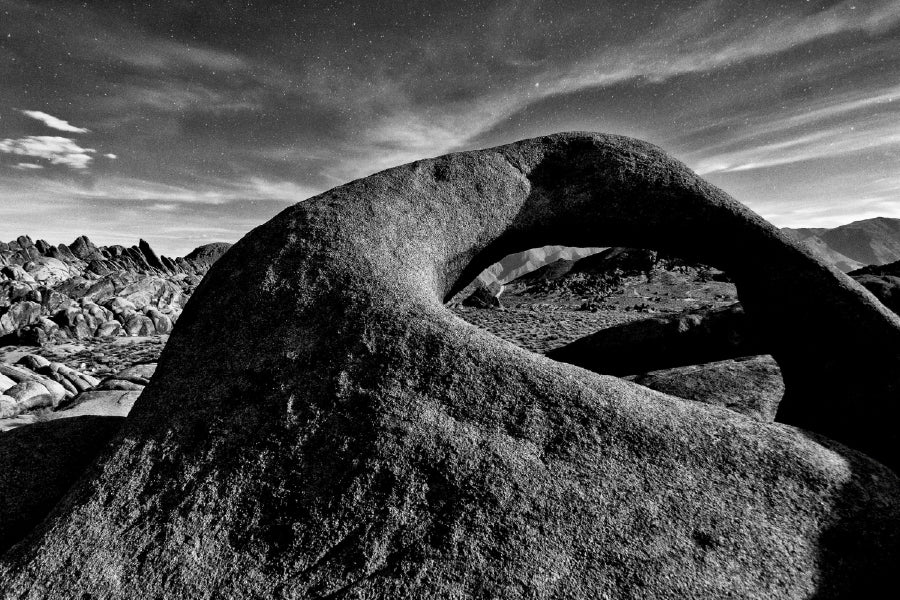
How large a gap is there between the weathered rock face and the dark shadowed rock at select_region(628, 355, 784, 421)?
1402mm

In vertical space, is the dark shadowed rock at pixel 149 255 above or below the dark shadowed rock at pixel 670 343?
above

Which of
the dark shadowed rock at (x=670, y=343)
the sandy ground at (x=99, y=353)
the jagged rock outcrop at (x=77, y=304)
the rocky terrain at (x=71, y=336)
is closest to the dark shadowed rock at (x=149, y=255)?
the jagged rock outcrop at (x=77, y=304)

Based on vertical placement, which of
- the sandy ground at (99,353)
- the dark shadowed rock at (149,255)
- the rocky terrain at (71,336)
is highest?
the dark shadowed rock at (149,255)

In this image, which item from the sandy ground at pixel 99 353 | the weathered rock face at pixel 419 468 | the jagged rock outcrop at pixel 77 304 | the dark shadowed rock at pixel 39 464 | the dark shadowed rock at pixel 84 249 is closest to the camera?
the weathered rock face at pixel 419 468

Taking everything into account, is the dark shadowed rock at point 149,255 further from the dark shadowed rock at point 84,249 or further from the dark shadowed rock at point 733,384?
the dark shadowed rock at point 733,384

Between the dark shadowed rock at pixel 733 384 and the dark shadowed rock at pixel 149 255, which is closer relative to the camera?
the dark shadowed rock at pixel 733 384

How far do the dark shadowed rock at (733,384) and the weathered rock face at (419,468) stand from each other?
1.40m

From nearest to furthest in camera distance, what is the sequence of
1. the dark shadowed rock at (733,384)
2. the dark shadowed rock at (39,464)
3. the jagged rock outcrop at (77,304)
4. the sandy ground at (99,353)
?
1. the dark shadowed rock at (39,464)
2. the dark shadowed rock at (733,384)
3. the sandy ground at (99,353)
4. the jagged rock outcrop at (77,304)

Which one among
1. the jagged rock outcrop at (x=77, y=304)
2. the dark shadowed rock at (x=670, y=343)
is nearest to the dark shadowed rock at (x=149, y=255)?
the jagged rock outcrop at (x=77, y=304)

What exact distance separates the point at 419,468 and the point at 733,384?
4480 millimetres

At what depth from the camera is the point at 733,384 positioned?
5199 millimetres

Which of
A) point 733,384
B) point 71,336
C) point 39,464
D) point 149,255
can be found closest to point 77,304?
point 71,336

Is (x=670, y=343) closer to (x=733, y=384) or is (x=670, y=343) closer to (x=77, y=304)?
(x=733, y=384)

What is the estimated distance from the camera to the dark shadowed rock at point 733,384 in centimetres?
475
